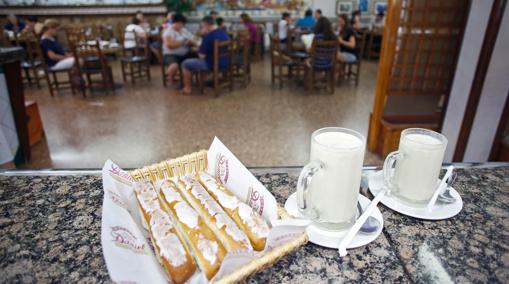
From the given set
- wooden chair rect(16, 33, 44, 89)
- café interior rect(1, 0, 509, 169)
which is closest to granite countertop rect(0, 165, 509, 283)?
café interior rect(1, 0, 509, 169)

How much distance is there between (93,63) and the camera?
509 centimetres

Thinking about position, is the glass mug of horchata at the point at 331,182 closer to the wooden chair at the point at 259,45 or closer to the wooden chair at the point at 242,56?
the wooden chair at the point at 242,56

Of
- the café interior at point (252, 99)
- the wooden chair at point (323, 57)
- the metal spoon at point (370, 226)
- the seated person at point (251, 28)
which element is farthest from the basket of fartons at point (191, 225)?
the seated person at point (251, 28)

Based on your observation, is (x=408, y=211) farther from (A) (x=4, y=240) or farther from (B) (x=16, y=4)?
(B) (x=16, y=4)

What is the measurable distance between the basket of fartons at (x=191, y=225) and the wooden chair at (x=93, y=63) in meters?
4.62

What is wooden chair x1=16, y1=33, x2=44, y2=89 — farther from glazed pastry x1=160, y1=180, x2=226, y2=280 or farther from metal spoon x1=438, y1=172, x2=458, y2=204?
metal spoon x1=438, y1=172, x2=458, y2=204

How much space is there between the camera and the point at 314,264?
24.4 inches

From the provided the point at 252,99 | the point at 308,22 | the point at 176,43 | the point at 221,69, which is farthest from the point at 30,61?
the point at 308,22

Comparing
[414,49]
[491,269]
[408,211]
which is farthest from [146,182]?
[414,49]

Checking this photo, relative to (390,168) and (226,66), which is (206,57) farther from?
(390,168)

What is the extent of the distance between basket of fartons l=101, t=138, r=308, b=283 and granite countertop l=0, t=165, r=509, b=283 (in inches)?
2.9

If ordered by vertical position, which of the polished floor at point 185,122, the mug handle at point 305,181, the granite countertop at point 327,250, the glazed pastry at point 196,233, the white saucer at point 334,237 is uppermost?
the mug handle at point 305,181

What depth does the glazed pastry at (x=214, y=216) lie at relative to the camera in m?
0.59

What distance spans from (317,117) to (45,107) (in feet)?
12.2
